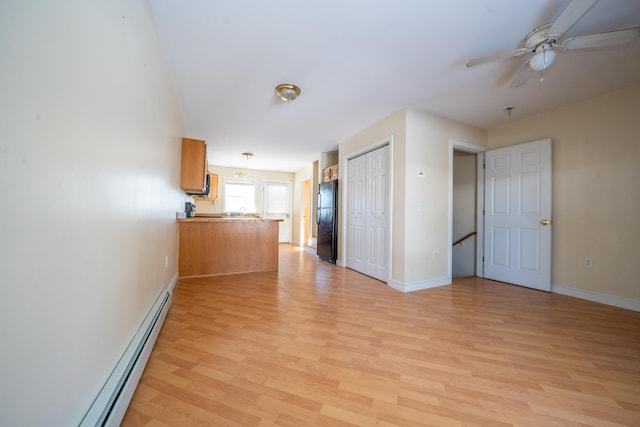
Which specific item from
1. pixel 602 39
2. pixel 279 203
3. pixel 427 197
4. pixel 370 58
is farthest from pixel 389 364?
pixel 279 203

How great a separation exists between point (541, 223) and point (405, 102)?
102 inches

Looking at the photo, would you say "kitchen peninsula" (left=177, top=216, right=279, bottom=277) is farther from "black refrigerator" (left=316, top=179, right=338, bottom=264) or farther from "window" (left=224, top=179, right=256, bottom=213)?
"window" (left=224, top=179, right=256, bottom=213)

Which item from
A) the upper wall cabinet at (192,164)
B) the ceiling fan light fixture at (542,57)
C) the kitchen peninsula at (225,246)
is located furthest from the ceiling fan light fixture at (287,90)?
the ceiling fan light fixture at (542,57)

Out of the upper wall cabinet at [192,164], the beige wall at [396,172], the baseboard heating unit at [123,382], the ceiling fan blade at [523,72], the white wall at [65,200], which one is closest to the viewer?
the white wall at [65,200]

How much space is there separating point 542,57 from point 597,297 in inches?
115

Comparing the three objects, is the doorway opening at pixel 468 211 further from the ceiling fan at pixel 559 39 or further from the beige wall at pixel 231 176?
the beige wall at pixel 231 176

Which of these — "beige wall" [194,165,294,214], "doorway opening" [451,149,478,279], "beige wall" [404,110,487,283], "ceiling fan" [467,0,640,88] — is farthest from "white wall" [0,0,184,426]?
"beige wall" [194,165,294,214]

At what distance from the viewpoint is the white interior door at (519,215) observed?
325 centimetres

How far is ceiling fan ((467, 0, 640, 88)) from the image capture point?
1.48 m

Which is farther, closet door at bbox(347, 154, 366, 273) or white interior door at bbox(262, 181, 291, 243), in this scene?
white interior door at bbox(262, 181, 291, 243)

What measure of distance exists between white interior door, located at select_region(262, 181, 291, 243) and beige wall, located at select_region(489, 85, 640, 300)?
637cm

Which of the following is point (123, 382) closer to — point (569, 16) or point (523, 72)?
point (569, 16)

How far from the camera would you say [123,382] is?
112 cm

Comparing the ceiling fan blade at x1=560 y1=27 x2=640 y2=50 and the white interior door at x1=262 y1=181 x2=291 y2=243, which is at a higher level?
the ceiling fan blade at x1=560 y1=27 x2=640 y2=50
